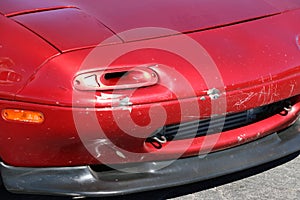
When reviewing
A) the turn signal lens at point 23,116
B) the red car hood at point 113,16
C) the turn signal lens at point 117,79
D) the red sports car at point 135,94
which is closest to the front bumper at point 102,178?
the red sports car at point 135,94

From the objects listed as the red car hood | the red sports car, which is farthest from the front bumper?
the red car hood

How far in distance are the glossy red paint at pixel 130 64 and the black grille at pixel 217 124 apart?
37 mm

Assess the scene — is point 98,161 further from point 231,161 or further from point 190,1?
point 190,1

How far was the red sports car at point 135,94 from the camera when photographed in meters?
2.42

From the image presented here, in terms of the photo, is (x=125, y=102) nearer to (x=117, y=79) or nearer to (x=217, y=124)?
(x=117, y=79)

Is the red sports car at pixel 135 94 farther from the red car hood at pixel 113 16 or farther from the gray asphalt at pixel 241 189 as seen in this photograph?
the gray asphalt at pixel 241 189

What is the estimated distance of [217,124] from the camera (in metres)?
2.69

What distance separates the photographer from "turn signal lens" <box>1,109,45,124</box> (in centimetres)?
240

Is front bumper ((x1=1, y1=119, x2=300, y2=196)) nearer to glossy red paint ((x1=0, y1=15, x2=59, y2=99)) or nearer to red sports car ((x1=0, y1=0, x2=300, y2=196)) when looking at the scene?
red sports car ((x1=0, y1=0, x2=300, y2=196))

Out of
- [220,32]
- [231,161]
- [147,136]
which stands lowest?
[231,161]

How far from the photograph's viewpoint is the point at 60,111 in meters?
2.39

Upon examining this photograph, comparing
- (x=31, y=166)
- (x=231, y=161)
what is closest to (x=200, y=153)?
(x=231, y=161)

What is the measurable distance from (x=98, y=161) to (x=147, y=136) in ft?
0.81

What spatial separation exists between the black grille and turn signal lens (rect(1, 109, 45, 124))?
0.50m
